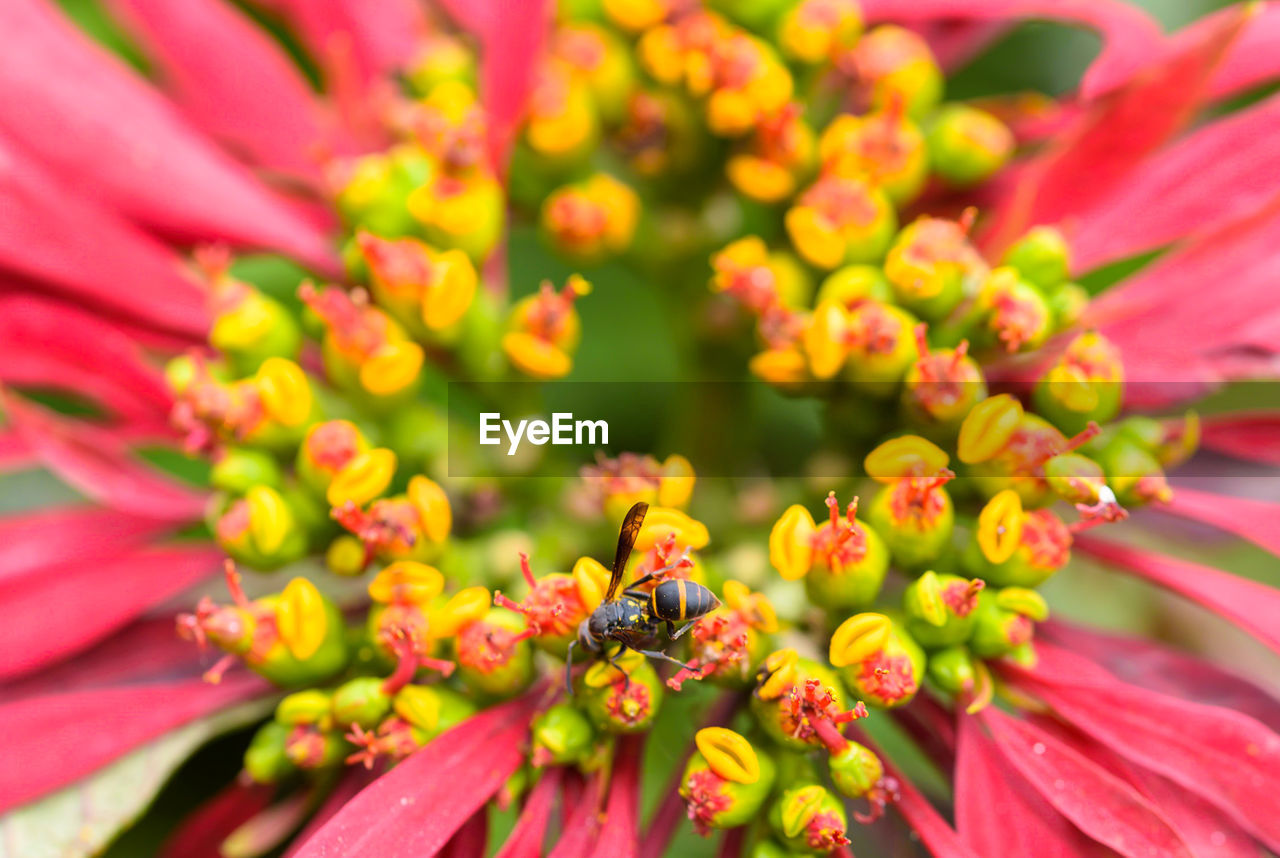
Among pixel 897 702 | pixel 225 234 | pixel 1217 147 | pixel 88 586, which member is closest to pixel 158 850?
pixel 88 586

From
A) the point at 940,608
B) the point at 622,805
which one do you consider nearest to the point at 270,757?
the point at 622,805

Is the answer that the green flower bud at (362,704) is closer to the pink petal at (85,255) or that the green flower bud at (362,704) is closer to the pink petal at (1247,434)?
the pink petal at (85,255)

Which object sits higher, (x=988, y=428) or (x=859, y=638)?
(x=988, y=428)

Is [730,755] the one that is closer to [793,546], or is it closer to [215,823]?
[793,546]

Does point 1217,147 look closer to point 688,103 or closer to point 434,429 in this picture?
point 688,103

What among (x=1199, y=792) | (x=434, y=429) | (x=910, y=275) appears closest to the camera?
(x=1199, y=792)

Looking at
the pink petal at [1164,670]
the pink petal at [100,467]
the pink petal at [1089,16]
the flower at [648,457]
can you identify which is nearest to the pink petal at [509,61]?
the flower at [648,457]

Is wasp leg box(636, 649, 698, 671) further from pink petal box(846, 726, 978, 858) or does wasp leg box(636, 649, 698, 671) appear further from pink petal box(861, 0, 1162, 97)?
pink petal box(861, 0, 1162, 97)

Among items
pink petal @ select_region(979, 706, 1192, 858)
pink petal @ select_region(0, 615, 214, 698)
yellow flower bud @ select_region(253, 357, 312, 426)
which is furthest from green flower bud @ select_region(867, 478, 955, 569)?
pink petal @ select_region(0, 615, 214, 698)
